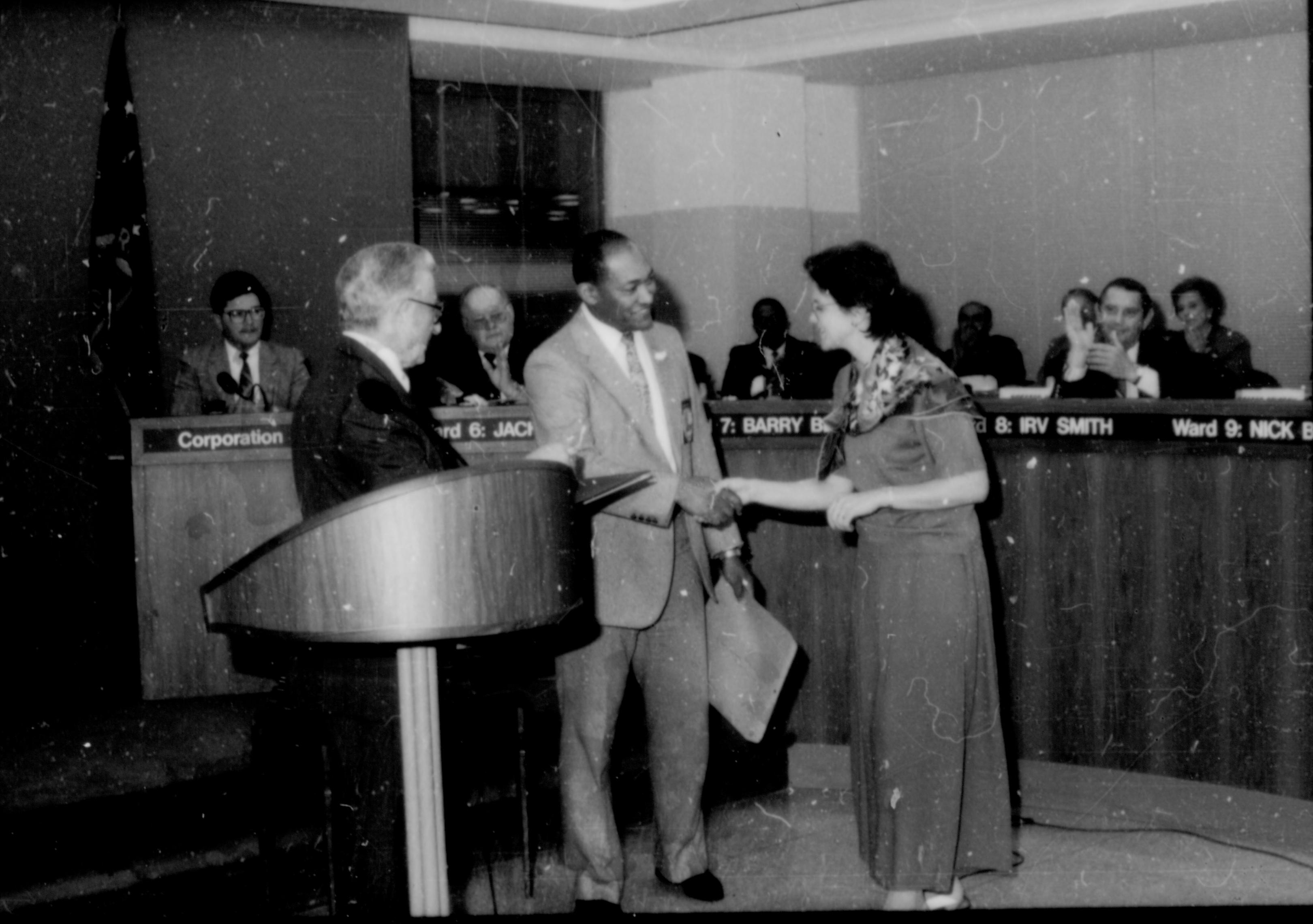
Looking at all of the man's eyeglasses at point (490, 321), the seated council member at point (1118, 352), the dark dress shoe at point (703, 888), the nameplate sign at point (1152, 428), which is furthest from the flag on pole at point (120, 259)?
the seated council member at point (1118, 352)

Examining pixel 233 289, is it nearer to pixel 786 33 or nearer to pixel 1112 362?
pixel 1112 362

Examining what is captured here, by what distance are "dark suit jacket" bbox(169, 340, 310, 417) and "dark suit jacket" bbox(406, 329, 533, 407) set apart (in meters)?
0.37

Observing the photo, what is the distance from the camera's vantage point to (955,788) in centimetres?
269

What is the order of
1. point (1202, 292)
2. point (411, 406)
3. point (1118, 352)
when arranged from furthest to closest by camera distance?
point (1202, 292) < point (1118, 352) < point (411, 406)

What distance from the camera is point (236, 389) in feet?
12.8

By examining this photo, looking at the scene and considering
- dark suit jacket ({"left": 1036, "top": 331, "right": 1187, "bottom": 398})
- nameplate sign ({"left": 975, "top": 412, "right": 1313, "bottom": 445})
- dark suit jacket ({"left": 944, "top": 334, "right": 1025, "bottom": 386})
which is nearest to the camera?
nameplate sign ({"left": 975, "top": 412, "right": 1313, "bottom": 445})

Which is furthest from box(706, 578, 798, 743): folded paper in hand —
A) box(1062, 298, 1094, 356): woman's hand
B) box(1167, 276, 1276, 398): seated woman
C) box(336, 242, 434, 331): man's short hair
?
box(1167, 276, 1276, 398): seated woman

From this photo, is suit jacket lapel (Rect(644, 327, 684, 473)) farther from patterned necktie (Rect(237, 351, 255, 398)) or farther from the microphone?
patterned necktie (Rect(237, 351, 255, 398))

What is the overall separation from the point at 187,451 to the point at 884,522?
1.71 meters

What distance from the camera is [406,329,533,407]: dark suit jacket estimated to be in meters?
4.46

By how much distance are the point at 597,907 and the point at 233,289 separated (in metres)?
2.41

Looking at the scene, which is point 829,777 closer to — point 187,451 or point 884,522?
point 884,522

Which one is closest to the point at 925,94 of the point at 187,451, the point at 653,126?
the point at 653,126

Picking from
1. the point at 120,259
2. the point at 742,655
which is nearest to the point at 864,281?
the point at 742,655
